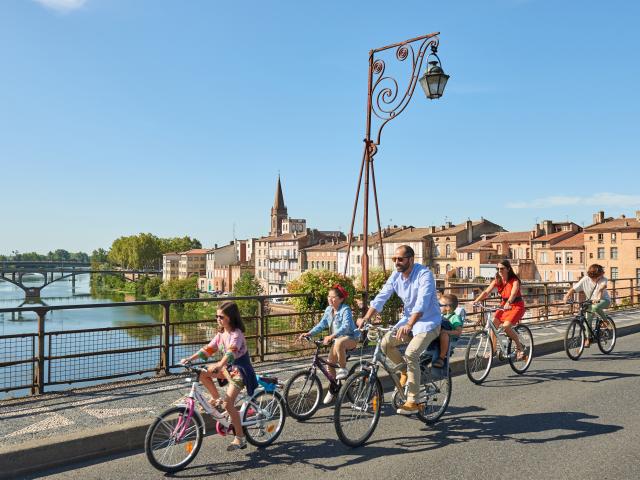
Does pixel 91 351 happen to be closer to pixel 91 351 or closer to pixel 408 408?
pixel 91 351

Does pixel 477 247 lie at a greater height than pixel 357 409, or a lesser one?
greater

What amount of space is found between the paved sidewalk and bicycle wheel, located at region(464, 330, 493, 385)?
2.53 meters

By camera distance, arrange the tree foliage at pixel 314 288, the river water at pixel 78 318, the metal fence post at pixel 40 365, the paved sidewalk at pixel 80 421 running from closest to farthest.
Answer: the paved sidewalk at pixel 80 421 → the metal fence post at pixel 40 365 → the tree foliage at pixel 314 288 → the river water at pixel 78 318

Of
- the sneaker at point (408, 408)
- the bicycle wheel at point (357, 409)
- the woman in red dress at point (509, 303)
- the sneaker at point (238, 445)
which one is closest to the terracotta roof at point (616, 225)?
the woman in red dress at point (509, 303)

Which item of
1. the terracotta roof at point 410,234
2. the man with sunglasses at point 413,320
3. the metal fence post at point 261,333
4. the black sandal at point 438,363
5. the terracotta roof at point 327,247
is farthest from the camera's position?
the terracotta roof at point 327,247

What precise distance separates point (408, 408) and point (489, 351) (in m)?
2.98

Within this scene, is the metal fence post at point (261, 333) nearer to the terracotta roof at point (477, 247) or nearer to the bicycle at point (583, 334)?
the bicycle at point (583, 334)

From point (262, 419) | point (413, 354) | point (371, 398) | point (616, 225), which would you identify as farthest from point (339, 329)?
point (616, 225)

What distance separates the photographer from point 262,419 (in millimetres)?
5504

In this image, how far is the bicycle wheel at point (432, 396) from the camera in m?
6.11

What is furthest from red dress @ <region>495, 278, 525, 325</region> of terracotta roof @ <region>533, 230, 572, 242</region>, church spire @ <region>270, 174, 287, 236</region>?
church spire @ <region>270, 174, 287, 236</region>

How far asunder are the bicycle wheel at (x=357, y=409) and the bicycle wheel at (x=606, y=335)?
22.0 ft

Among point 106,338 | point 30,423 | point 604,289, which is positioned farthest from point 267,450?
point 604,289

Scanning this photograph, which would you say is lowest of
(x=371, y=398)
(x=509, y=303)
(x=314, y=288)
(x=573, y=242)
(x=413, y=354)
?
(x=371, y=398)
